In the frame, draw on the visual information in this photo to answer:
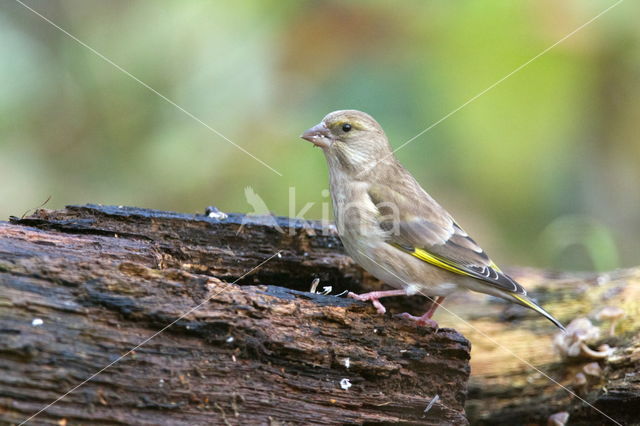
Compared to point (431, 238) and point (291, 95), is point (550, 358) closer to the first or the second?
point (431, 238)

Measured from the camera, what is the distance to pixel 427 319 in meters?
4.21


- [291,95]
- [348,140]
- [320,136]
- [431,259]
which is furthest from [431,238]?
[291,95]

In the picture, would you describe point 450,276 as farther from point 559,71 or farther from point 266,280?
point 559,71

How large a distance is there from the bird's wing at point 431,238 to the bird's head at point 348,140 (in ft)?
1.17

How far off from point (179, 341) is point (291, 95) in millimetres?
4267

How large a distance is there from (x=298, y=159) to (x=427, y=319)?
2972mm

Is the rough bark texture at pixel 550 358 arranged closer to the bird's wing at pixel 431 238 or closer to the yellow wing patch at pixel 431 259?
the bird's wing at pixel 431 238

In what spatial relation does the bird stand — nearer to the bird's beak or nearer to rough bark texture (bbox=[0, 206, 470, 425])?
the bird's beak

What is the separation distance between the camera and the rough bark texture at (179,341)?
3.04 metres

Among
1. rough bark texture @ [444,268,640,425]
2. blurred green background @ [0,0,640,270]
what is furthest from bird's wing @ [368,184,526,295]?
blurred green background @ [0,0,640,270]

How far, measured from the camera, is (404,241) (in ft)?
14.9

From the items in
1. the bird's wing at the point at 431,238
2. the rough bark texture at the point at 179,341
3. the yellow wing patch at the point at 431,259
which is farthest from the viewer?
the yellow wing patch at the point at 431,259

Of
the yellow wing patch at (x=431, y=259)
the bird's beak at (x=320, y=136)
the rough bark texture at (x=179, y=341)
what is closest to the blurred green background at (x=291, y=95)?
the bird's beak at (x=320, y=136)

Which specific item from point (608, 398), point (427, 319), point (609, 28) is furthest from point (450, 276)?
point (609, 28)
